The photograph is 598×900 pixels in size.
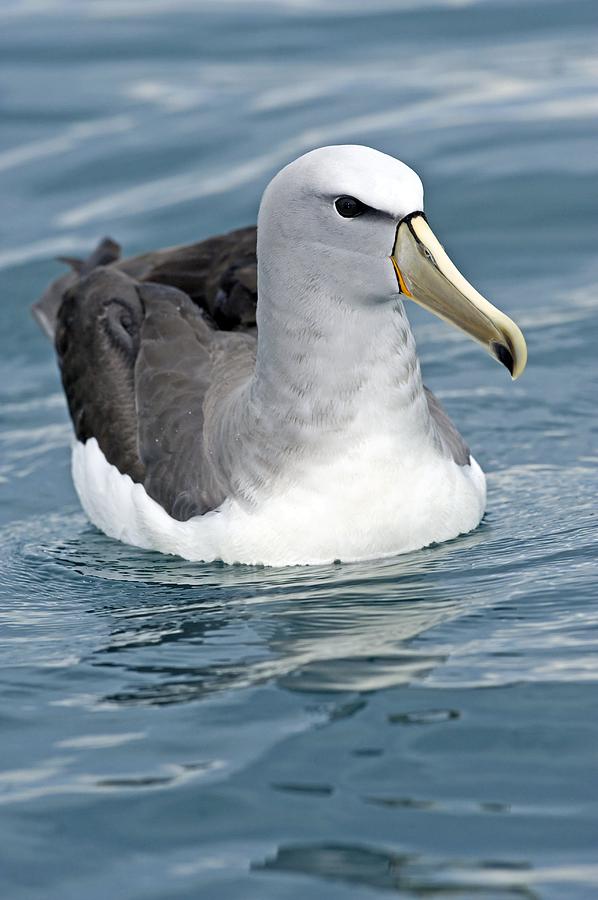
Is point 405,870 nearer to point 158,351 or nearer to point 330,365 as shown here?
point 330,365

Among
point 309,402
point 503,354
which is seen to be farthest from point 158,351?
point 503,354

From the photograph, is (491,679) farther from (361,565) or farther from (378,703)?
(361,565)

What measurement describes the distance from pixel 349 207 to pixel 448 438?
135cm

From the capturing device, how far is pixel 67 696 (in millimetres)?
5539

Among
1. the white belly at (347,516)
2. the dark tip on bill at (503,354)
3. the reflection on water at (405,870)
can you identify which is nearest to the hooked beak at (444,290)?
the dark tip on bill at (503,354)

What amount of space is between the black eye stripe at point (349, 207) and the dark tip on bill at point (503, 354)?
2.17ft

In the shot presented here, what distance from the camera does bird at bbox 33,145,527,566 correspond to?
593cm

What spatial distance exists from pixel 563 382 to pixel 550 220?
2.44m

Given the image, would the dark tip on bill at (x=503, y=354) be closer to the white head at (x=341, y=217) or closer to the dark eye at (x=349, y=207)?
the white head at (x=341, y=217)

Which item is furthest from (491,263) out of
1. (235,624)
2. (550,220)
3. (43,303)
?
(235,624)

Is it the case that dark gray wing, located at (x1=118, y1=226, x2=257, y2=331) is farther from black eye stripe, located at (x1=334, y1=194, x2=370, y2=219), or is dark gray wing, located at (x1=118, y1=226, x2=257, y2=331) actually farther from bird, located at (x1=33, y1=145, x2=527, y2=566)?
black eye stripe, located at (x1=334, y1=194, x2=370, y2=219)

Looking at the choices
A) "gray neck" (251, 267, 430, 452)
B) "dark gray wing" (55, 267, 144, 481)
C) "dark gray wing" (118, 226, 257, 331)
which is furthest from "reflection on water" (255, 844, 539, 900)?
"dark gray wing" (118, 226, 257, 331)

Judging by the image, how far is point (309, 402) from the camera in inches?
252

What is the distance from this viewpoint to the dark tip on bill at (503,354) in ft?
19.0
